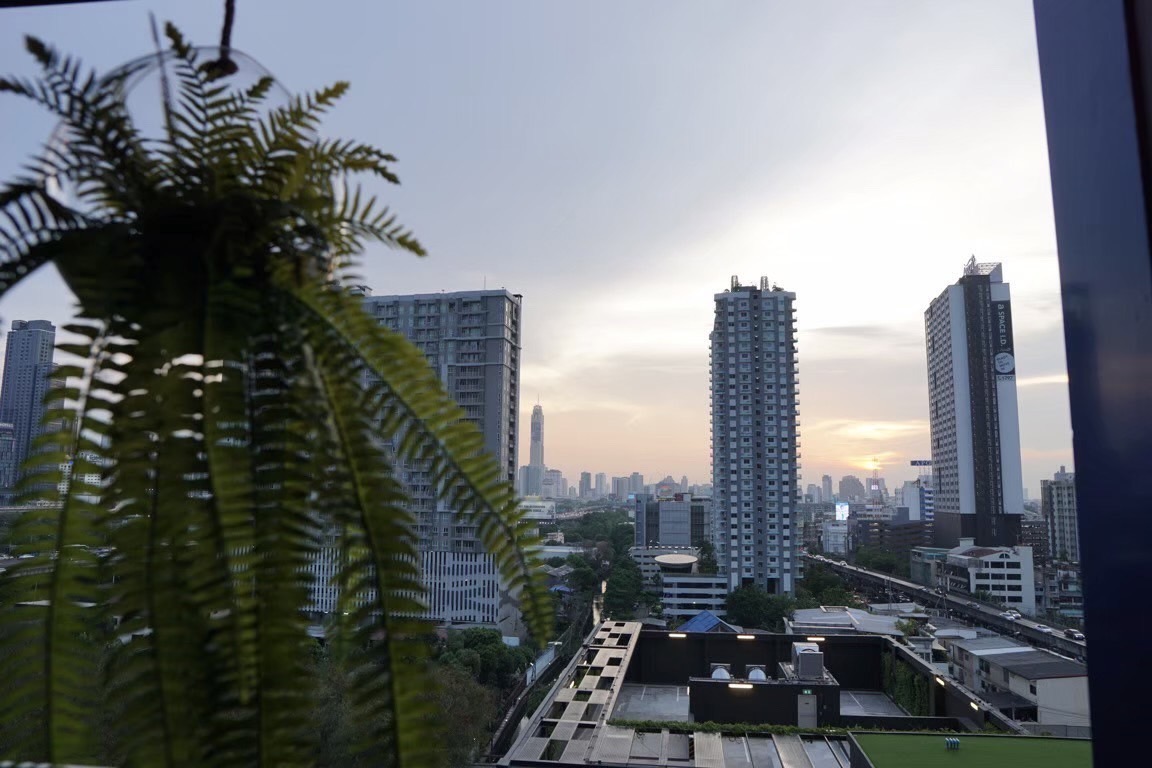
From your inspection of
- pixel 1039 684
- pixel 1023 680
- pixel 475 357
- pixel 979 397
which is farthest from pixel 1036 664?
pixel 475 357

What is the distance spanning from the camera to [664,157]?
195 cm

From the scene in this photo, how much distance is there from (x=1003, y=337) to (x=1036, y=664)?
3918mm

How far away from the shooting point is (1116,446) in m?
0.63

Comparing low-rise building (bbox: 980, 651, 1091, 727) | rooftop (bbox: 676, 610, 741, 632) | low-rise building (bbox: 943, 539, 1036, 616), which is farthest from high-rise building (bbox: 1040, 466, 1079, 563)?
rooftop (bbox: 676, 610, 741, 632)

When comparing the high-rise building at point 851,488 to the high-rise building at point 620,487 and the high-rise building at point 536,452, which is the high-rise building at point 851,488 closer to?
the high-rise building at point 620,487

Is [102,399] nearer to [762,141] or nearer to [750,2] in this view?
[750,2]

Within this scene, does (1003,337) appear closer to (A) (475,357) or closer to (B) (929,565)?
(A) (475,357)

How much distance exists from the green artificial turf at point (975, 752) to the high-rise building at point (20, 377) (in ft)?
7.27

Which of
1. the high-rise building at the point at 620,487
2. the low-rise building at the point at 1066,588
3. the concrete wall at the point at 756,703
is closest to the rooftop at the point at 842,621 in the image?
the high-rise building at the point at 620,487

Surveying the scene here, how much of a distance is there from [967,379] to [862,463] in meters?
4.30

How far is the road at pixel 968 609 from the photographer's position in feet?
15.6

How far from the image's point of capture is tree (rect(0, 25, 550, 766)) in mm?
361

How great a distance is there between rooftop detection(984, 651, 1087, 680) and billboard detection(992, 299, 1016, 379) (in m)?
2.78

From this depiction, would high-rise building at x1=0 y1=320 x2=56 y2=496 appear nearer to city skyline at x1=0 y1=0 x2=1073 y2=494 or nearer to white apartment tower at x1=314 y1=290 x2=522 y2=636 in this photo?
city skyline at x1=0 y1=0 x2=1073 y2=494
